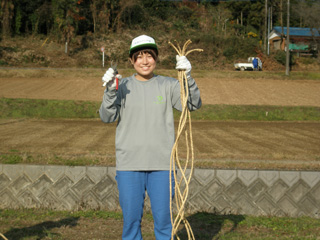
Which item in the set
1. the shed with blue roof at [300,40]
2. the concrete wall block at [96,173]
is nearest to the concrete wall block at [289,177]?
the concrete wall block at [96,173]

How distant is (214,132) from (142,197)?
1044 centimetres

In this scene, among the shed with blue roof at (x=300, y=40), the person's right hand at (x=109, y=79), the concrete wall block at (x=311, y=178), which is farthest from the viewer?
the shed with blue roof at (x=300, y=40)

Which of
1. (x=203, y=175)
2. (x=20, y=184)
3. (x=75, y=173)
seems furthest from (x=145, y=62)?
(x=20, y=184)

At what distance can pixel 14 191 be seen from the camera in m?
5.71

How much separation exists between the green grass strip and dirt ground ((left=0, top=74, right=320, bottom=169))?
1.99 metres

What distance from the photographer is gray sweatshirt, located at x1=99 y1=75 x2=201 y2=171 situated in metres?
3.15

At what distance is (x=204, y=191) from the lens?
5.65 metres

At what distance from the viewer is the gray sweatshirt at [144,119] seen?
3150 mm

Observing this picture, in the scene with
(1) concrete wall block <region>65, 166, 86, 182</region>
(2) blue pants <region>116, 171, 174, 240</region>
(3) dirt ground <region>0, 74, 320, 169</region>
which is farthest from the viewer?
(3) dirt ground <region>0, 74, 320, 169</region>

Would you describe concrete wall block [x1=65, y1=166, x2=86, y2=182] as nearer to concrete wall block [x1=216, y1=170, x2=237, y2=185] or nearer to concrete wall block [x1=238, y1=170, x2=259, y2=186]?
concrete wall block [x1=216, y1=170, x2=237, y2=185]

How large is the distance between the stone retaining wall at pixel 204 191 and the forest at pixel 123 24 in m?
36.3

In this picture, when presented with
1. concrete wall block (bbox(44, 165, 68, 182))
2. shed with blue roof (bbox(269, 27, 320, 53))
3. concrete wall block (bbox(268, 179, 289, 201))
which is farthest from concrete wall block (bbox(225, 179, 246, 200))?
shed with blue roof (bbox(269, 27, 320, 53))

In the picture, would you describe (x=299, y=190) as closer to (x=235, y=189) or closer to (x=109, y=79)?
(x=235, y=189)

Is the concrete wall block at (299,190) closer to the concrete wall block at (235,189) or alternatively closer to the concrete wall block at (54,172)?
the concrete wall block at (235,189)
